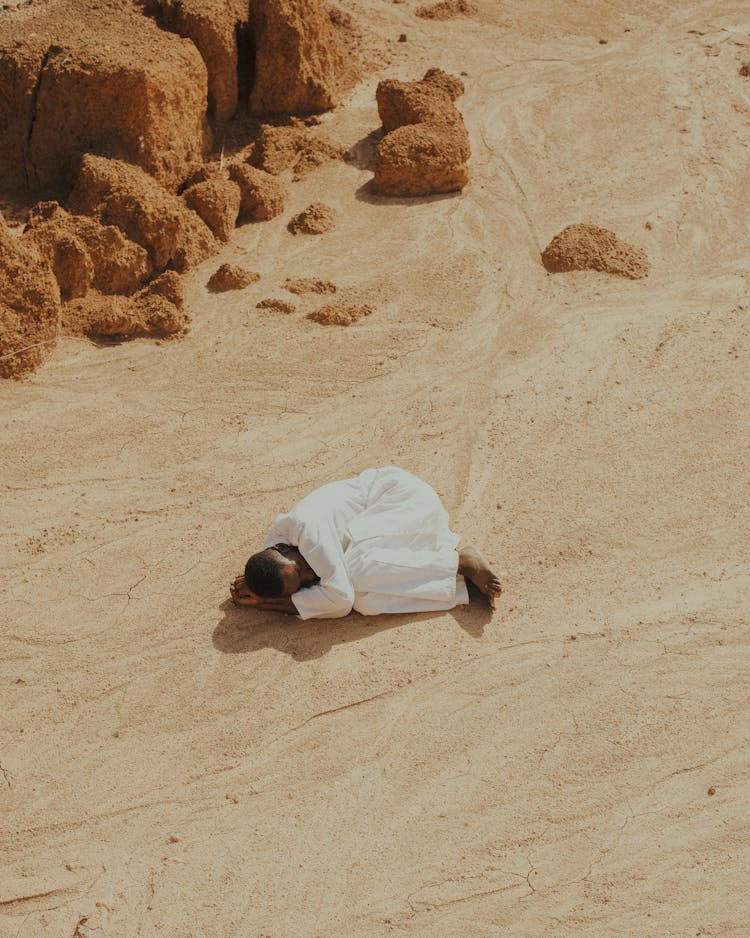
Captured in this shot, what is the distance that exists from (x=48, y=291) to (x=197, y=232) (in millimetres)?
1318

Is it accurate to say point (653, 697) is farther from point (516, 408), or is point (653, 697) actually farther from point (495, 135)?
point (495, 135)

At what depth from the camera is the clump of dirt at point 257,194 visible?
8.36 m

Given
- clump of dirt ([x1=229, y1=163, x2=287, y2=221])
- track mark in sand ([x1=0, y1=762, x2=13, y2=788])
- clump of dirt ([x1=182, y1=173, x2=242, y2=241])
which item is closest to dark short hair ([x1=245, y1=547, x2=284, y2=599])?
track mark in sand ([x1=0, y1=762, x2=13, y2=788])

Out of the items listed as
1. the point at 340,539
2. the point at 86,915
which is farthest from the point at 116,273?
the point at 86,915

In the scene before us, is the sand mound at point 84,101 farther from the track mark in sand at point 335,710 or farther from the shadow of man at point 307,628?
the track mark in sand at point 335,710

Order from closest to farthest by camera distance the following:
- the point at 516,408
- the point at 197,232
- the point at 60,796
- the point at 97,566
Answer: the point at 60,796
the point at 97,566
the point at 516,408
the point at 197,232

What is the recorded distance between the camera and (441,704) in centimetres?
485

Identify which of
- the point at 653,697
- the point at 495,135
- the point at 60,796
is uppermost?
the point at 495,135

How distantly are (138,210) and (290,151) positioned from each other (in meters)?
1.92

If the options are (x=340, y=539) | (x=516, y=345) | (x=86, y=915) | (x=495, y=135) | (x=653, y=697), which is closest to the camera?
(x=86, y=915)

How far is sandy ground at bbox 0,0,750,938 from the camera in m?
4.21

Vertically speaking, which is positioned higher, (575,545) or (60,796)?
(575,545)

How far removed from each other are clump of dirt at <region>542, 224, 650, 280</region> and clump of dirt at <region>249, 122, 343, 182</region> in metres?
2.19

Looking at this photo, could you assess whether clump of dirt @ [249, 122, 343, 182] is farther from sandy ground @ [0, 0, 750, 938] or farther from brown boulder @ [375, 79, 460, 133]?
brown boulder @ [375, 79, 460, 133]
